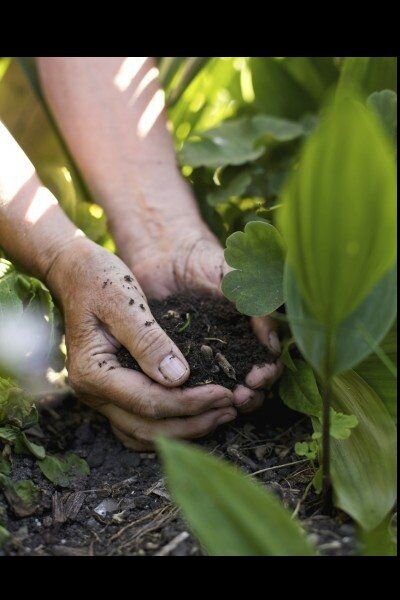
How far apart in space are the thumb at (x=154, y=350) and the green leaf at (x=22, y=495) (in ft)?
0.79

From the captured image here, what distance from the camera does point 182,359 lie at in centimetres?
110

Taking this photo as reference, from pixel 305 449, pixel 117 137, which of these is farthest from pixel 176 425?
pixel 117 137

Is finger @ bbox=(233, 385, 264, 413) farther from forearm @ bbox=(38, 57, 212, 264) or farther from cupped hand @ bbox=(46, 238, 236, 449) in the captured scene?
forearm @ bbox=(38, 57, 212, 264)

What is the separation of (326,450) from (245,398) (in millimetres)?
307

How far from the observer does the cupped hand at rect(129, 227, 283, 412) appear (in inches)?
47.2

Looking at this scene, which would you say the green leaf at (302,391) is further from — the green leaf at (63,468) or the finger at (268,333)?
the green leaf at (63,468)

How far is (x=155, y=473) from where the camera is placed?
1.12 meters

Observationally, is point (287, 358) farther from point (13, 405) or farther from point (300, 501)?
point (13, 405)

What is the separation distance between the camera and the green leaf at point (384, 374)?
1025 millimetres

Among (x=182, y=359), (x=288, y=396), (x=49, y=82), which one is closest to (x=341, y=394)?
(x=288, y=396)

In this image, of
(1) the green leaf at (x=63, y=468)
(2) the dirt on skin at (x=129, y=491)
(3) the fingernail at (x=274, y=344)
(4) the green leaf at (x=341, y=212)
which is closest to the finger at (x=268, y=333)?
(3) the fingernail at (x=274, y=344)

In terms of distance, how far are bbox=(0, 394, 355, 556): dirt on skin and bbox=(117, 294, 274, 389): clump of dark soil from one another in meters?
0.11

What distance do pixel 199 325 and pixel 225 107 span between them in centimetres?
85
